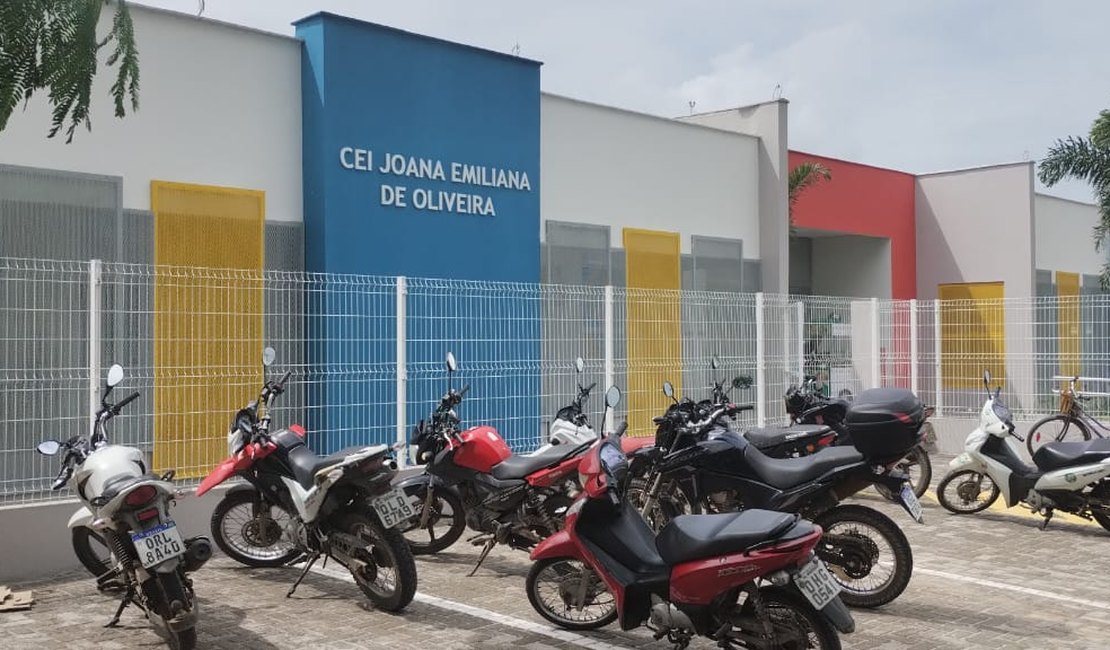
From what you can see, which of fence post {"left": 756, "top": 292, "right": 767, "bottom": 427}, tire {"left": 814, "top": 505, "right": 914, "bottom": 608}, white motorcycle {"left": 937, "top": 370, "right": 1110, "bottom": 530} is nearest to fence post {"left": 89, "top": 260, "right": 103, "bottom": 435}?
tire {"left": 814, "top": 505, "right": 914, "bottom": 608}

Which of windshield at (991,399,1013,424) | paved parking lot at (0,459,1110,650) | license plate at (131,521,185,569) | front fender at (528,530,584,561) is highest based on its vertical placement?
windshield at (991,399,1013,424)

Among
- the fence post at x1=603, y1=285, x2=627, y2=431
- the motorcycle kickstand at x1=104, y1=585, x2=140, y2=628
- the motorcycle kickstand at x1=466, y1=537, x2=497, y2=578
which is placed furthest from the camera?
the fence post at x1=603, y1=285, x2=627, y2=431

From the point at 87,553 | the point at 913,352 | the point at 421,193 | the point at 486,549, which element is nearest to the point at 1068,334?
the point at 913,352

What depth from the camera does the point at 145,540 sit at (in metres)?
5.32

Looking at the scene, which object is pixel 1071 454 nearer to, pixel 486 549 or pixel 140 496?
pixel 486 549

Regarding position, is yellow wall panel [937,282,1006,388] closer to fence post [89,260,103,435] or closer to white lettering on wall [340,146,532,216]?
white lettering on wall [340,146,532,216]

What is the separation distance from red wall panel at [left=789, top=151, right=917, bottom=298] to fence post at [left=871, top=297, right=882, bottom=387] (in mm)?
4779

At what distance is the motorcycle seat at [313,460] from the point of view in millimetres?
6547

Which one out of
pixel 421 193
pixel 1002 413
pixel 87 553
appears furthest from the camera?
pixel 421 193

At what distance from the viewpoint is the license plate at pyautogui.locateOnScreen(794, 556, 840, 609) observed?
15.7 ft

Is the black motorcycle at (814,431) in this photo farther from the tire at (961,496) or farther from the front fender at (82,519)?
the front fender at (82,519)

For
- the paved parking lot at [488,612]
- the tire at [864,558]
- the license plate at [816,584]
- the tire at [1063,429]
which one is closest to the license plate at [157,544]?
the paved parking lot at [488,612]

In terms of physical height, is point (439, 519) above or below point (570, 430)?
below

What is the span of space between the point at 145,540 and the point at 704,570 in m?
2.55
